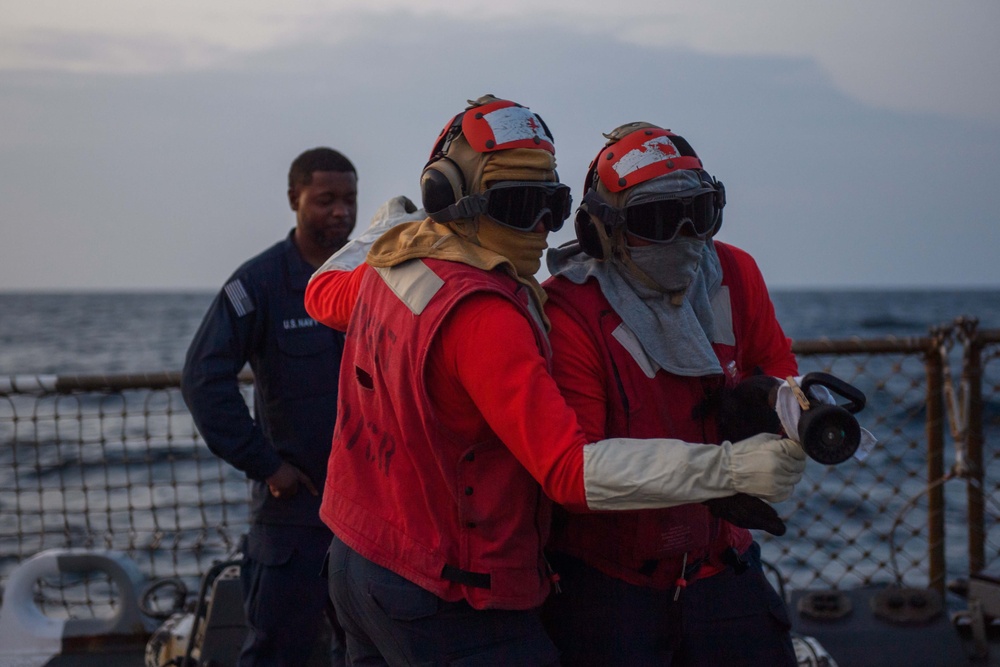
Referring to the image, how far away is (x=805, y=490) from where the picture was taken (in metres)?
10.4

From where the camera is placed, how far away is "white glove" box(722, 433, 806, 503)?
1.81 m

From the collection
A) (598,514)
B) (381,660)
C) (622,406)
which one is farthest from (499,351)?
(381,660)

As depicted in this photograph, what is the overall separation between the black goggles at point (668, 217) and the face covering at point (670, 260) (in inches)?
0.9

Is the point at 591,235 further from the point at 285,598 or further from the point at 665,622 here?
the point at 285,598

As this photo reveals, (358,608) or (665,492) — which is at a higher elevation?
(665,492)

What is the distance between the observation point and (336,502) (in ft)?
7.71

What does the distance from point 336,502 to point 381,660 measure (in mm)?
371

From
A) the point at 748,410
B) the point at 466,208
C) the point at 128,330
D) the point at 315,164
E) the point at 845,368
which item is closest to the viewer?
the point at 466,208

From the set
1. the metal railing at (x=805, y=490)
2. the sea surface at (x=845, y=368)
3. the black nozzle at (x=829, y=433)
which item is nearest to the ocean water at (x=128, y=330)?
the sea surface at (x=845, y=368)

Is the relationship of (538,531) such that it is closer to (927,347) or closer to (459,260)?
(459,260)

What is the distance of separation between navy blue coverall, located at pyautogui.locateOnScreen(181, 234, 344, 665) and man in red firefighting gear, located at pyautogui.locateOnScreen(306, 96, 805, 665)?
3.43 ft

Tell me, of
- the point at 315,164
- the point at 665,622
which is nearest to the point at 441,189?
the point at 665,622

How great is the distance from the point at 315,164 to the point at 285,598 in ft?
5.02

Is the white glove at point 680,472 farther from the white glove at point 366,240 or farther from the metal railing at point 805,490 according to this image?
the white glove at point 366,240
